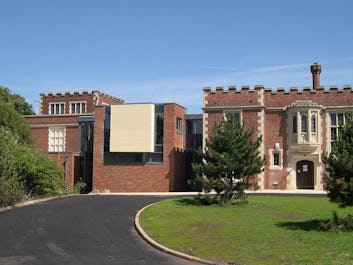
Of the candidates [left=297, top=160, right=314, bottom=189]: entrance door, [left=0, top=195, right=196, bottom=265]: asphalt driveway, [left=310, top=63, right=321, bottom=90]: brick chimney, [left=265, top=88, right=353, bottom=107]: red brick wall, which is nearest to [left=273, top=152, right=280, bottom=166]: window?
[left=297, top=160, right=314, bottom=189]: entrance door

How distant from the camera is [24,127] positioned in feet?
133

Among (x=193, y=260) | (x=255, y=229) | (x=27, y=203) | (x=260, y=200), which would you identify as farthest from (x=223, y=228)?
(x=27, y=203)

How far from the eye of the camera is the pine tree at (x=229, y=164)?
24.6m

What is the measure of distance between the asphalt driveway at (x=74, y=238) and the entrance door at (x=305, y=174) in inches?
662

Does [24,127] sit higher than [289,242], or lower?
higher

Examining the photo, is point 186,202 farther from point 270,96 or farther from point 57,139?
point 57,139


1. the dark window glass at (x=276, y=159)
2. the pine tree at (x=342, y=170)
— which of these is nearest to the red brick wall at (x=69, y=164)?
the dark window glass at (x=276, y=159)

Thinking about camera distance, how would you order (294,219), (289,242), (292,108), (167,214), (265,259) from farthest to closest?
(292,108), (167,214), (294,219), (289,242), (265,259)

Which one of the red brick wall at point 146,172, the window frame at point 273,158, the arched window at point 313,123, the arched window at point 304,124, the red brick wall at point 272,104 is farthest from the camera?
the red brick wall at point 146,172

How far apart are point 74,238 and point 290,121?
25.0 metres

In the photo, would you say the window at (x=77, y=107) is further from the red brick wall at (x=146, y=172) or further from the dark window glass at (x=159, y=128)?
the dark window glass at (x=159, y=128)

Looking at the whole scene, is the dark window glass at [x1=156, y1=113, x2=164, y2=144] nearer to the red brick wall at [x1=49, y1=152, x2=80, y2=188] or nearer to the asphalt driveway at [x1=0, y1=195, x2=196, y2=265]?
the red brick wall at [x1=49, y1=152, x2=80, y2=188]

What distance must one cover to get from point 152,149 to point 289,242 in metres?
25.9

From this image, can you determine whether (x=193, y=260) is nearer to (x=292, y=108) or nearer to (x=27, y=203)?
(x=27, y=203)
